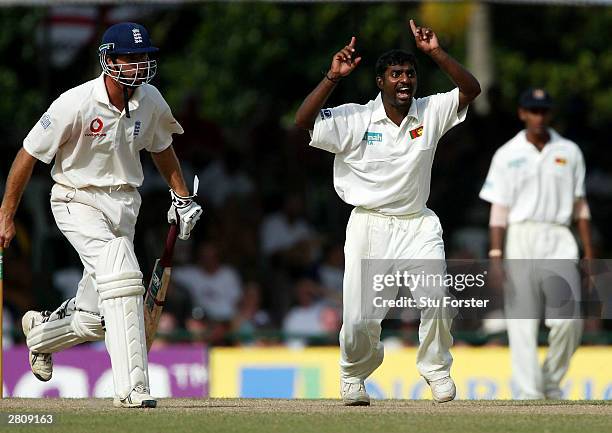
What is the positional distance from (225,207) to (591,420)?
8252mm

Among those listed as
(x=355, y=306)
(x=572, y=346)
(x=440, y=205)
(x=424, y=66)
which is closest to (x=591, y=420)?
(x=355, y=306)

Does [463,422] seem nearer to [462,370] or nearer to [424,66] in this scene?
[462,370]

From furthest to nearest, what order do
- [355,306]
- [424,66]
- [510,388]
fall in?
1. [424,66]
2. [510,388]
3. [355,306]

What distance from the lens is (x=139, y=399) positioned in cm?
750

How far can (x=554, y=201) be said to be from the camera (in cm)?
1034

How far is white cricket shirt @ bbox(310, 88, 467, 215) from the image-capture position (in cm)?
795

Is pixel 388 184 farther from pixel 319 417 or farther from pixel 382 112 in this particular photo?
pixel 319 417

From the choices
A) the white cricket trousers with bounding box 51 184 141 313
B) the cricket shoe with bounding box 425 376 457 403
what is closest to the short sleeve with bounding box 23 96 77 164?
the white cricket trousers with bounding box 51 184 141 313

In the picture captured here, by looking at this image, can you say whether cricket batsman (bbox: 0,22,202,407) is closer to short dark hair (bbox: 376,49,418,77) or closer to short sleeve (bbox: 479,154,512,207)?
short dark hair (bbox: 376,49,418,77)

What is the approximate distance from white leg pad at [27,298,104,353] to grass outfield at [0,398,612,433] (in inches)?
13.1

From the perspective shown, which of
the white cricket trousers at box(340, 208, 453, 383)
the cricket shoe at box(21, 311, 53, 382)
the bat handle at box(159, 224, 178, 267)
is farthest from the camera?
the cricket shoe at box(21, 311, 53, 382)

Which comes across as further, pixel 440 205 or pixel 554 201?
pixel 440 205

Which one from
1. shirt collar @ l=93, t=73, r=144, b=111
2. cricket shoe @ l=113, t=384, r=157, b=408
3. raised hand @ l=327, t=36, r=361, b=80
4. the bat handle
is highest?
raised hand @ l=327, t=36, r=361, b=80

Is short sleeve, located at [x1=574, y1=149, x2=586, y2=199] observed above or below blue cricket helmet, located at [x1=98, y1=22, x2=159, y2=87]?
below
